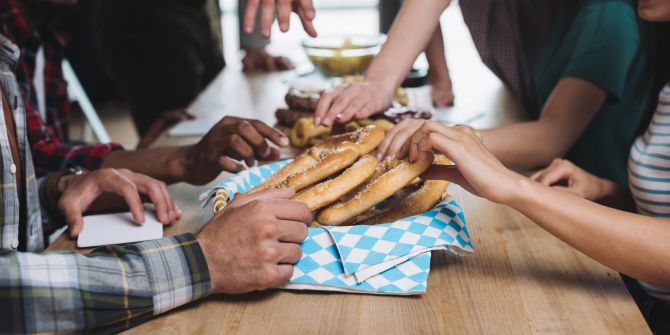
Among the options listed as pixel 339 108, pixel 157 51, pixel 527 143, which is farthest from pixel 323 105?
pixel 157 51

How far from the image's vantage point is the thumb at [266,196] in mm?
1044

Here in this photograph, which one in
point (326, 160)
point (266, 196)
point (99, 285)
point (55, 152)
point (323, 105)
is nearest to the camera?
point (99, 285)

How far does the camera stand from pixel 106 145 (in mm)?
1789

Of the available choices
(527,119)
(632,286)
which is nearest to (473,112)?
(527,119)

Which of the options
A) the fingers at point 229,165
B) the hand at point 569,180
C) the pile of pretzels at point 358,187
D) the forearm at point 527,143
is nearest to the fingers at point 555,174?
the hand at point 569,180

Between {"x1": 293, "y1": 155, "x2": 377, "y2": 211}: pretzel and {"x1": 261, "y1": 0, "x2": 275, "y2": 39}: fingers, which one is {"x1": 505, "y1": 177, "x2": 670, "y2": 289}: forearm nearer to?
{"x1": 293, "y1": 155, "x2": 377, "y2": 211}: pretzel

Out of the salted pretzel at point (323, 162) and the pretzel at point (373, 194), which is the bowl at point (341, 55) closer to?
the salted pretzel at point (323, 162)

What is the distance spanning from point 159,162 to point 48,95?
1.06 meters

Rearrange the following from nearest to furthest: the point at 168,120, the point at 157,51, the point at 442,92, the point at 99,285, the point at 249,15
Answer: the point at 99,285, the point at 249,15, the point at 442,92, the point at 168,120, the point at 157,51

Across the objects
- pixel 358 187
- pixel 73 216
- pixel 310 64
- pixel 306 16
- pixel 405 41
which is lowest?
pixel 310 64

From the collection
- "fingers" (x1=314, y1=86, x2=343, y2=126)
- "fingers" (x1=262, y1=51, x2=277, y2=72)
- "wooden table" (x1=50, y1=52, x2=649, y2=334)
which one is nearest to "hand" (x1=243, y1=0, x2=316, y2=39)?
"fingers" (x1=314, y1=86, x2=343, y2=126)

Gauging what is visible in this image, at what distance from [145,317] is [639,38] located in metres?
1.48

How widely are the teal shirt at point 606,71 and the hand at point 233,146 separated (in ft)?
2.81

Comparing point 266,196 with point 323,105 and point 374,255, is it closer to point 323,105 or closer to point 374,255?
point 374,255
